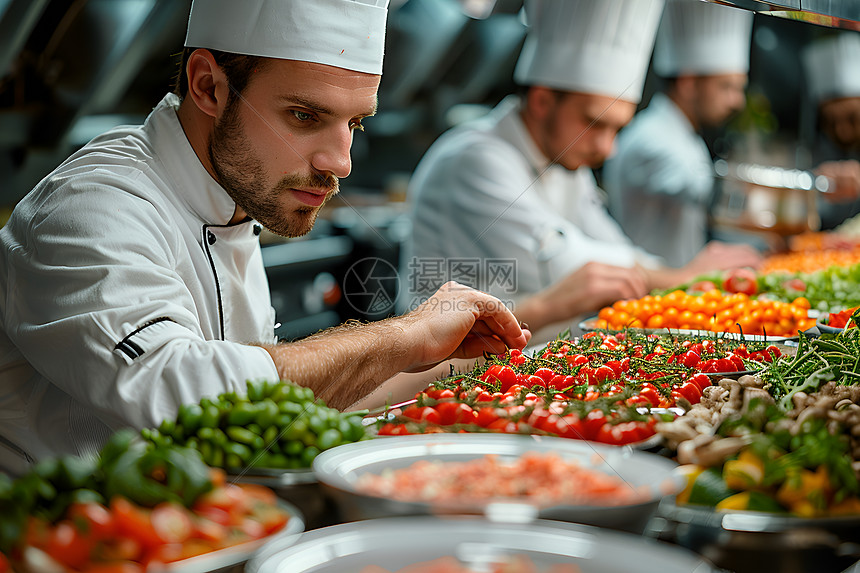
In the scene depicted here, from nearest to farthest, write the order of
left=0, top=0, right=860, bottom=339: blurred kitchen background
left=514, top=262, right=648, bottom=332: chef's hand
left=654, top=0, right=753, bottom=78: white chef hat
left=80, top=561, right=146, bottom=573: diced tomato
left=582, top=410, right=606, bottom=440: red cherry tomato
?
left=80, top=561, right=146, bottom=573: diced tomato < left=582, top=410, right=606, bottom=440: red cherry tomato < left=514, top=262, right=648, bottom=332: chef's hand < left=0, top=0, right=860, bottom=339: blurred kitchen background < left=654, top=0, right=753, bottom=78: white chef hat

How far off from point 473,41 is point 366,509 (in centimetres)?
545

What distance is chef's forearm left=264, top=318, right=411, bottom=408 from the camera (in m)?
1.56

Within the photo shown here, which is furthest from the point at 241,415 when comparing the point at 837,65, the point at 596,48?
the point at 837,65

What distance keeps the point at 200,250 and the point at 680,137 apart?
4.04m

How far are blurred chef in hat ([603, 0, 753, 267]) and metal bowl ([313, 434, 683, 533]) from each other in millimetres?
4146

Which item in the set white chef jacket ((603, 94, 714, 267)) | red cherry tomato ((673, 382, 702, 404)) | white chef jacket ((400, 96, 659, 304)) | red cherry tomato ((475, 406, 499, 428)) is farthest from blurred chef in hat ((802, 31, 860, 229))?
red cherry tomato ((475, 406, 499, 428))

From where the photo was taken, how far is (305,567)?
2.55ft

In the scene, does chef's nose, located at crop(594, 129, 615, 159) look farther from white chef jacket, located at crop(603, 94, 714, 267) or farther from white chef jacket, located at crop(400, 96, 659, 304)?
white chef jacket, located at crop(603, 94, 714, 267)

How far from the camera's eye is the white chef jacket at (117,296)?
4.65ft

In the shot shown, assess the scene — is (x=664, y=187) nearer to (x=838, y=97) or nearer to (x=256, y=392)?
(x=838, y=97)

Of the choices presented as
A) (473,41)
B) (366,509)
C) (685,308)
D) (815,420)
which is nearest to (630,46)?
(685,308)

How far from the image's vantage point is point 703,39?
515 cm

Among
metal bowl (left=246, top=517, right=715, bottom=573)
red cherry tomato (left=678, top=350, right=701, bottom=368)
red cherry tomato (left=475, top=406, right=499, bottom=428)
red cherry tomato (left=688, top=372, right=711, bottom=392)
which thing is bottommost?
red cherry tomato (left=678, top=350, right=701, bottom=368)

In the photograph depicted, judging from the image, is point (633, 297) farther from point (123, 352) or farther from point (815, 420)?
point (123, 352)
